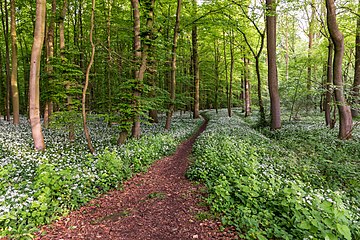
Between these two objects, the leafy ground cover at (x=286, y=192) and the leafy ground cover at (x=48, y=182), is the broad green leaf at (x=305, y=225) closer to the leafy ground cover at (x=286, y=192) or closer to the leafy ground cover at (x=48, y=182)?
the leafy ground cover at (x=286, y=192)

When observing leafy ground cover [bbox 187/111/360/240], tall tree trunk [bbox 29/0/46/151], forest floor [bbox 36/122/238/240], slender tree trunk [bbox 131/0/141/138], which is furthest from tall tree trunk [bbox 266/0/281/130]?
tall tree trunk [bbox 29/0/46/151]

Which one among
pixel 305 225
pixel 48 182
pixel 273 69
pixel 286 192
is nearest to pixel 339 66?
pixel 273 69

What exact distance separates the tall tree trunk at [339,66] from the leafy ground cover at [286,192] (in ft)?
5.09

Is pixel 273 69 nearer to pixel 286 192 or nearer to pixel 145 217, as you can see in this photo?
pixel 286 192

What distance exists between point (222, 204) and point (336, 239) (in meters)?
2.24

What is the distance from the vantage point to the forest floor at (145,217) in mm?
4191

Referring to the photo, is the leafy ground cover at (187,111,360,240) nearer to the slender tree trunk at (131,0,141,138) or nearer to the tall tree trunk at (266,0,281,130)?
the slender tree trunk at (131,0,141,138)

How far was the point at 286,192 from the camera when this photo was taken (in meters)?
3.91

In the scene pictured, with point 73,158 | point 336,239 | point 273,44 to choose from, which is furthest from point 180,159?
point 273,44

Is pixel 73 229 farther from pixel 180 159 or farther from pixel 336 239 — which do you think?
pixel 180 159

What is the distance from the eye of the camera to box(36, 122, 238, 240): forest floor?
419 centimetres

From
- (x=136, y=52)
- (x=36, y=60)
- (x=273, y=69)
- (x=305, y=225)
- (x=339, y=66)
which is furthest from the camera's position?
(x=273, y=69)

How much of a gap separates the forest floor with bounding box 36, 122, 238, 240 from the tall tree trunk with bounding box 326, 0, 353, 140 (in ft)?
28.9

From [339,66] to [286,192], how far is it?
31.4ft
